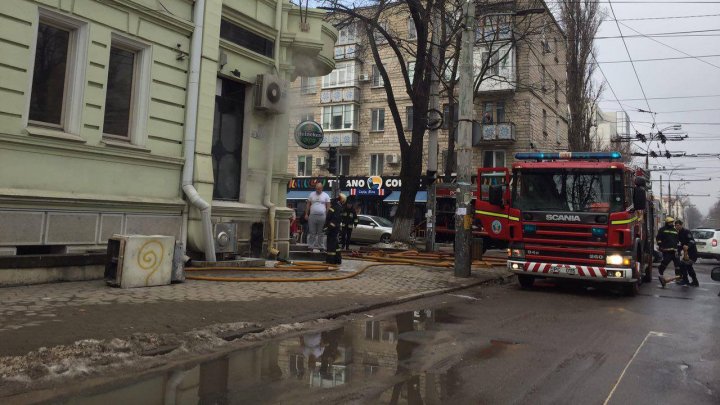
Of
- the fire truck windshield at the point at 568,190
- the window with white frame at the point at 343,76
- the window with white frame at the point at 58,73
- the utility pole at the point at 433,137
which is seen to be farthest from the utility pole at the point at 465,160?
the window with white frame at the point at 343,76

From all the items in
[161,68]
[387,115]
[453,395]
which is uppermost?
[387,115]

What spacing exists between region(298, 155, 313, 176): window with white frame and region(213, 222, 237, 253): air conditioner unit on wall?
3121 cm

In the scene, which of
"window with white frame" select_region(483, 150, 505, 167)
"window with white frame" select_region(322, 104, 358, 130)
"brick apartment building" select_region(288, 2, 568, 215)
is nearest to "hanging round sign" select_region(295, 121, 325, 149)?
"brick apartment building" select_region(288, 2, 568, 215)

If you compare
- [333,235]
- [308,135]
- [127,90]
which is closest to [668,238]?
[333,235]

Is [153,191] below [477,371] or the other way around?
the other way around

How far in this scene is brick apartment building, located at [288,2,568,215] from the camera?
113 ft

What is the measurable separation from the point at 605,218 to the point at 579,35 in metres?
22.2

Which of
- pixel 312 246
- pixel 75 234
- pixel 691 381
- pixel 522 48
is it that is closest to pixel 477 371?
pixel 691 381

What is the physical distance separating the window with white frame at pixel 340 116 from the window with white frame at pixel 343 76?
1.73 meters

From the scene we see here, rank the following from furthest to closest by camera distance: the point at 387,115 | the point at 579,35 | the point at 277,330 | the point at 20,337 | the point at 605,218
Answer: the point at 387,115
the point at 579,35
the point at 605,218
the point at 277,330
the point at 20,337

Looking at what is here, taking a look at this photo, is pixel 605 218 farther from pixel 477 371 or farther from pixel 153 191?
pixel 153 191

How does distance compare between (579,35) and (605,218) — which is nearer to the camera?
(605,218)

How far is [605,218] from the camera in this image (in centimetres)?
1045

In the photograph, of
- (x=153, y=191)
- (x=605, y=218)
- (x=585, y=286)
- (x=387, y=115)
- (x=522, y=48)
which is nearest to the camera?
(x=153, y=191)
